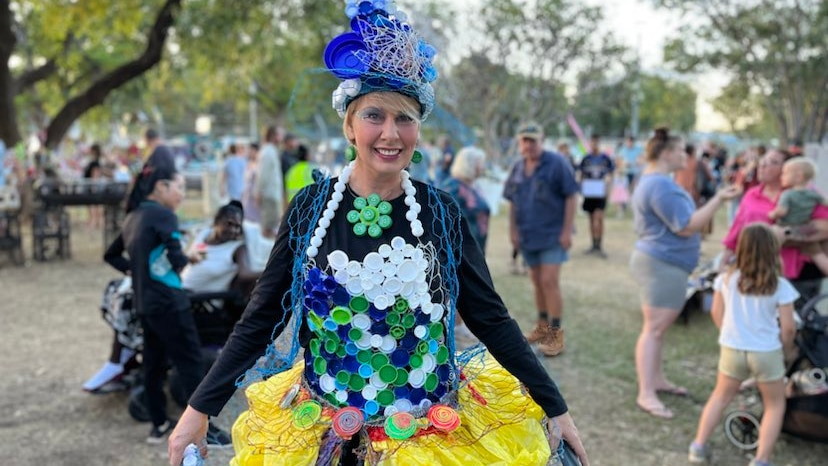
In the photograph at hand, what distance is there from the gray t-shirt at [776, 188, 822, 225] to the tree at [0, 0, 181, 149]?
10.0 meters

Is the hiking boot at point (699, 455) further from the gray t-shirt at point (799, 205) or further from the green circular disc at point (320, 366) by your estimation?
the green circular disc at point (320, 366)

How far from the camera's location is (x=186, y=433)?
1.83m

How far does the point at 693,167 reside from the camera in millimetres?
9953

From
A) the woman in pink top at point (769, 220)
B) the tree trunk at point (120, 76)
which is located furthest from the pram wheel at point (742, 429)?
the tree trunk at point (120, 76)

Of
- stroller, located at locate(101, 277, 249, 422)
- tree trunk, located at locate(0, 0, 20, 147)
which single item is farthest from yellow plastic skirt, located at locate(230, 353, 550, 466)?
tree trunk, located at locate(0, 0, 20, 147)

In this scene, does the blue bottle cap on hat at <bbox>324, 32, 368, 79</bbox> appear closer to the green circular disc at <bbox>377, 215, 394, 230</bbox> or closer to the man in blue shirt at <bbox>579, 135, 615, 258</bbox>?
A: the green circular disc at <bbox>377, 215, 394, 230</bbox>

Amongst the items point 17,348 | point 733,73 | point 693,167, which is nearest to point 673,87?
point 733,73

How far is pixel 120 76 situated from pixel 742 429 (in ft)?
41.5

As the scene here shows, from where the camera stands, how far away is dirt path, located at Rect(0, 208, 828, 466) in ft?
13.3

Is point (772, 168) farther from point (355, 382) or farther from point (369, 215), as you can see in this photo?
point (355, 382)

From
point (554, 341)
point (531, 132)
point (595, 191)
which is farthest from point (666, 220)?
point (595, 191)

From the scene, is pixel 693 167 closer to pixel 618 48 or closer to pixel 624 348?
pixel 624 348

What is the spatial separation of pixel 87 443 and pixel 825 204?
16.8 feet

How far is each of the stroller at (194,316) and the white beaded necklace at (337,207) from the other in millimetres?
2803
